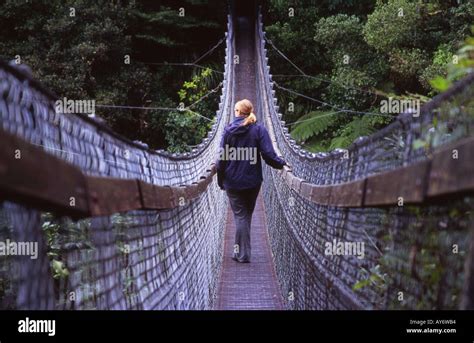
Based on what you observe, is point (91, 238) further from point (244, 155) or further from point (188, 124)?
point (188, 124)

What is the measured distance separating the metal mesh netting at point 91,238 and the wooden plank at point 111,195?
0.21ft

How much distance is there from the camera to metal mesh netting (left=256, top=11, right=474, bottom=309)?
1.37 metres

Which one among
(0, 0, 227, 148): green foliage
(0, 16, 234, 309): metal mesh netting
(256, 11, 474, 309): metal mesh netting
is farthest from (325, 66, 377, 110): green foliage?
(0, 16, 234, 309): metal mesh netting

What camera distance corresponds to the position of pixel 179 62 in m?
15.6

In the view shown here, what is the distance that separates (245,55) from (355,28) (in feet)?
14.3

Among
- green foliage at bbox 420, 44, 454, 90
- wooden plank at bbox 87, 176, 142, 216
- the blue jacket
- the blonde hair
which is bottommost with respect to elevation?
wooden plank at bbox 87, 176, 142, 216

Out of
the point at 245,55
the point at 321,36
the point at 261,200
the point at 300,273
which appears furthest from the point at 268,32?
the point at 300,273

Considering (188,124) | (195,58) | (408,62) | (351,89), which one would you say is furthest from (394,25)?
(195,58)

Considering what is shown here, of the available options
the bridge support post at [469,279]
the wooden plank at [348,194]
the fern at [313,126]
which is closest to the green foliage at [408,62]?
the fern at [313,126]

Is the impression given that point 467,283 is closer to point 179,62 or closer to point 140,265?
point 140,265

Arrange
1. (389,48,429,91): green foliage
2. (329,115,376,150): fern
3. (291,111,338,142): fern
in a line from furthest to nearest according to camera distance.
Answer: (291,111,338,142): fern, (329,115,376,150): fern, (389,48,429,91): green foliage

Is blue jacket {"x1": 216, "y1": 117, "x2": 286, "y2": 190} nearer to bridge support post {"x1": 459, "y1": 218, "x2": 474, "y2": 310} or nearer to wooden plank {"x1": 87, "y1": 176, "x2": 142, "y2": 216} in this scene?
wooden plank {"x1": 87, "y1": 176, "x2": 142, "y2": 216}

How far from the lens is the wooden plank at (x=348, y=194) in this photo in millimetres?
1799

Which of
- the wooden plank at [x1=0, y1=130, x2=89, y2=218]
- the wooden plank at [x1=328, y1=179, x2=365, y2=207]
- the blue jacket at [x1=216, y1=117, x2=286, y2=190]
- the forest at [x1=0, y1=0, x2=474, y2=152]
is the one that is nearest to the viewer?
the wooden plank at [x1=0, y1=130, x2=89, y2=218]
